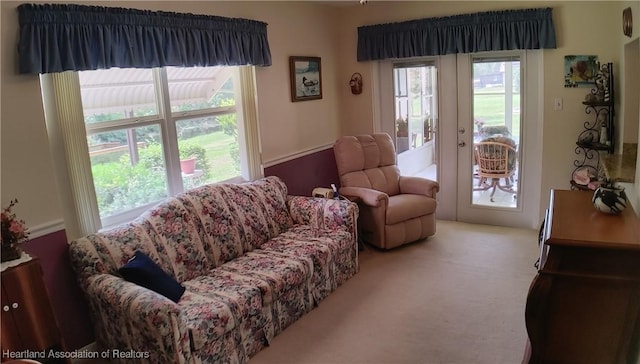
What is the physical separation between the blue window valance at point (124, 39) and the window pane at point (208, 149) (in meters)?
0.50

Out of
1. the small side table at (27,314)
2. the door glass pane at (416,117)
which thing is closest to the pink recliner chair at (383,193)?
the door glass pane at (416,117)

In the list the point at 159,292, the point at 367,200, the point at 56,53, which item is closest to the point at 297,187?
the point at 367,200

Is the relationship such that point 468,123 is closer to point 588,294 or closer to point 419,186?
point 419,186

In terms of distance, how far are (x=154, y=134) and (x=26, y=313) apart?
1493 mm

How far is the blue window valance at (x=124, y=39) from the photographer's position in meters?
2.56

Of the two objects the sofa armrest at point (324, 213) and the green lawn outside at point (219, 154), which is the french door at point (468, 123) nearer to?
the sofa armrest at point (324, 213)

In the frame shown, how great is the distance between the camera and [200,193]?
11.1ft

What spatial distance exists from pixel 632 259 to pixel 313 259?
195cm

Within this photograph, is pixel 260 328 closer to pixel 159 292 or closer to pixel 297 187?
pixel 159 292

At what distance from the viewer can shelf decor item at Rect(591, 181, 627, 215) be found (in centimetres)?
225

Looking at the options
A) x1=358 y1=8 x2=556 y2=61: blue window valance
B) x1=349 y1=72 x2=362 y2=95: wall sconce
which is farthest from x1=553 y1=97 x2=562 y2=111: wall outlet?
x1=349 y1=72 x2=362 y2=95: wall sconce

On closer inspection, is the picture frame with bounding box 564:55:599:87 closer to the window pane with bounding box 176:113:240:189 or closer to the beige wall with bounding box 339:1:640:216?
the beige wall with bounding box 339:1:640:216

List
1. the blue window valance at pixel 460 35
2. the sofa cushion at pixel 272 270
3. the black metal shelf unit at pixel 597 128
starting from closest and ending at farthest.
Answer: the sofa cushion at pixel 272 270 → the black metal shelf unit at pixel 597 128 → the blue window valance at pixel 460 35

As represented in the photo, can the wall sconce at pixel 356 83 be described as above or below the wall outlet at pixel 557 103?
above
